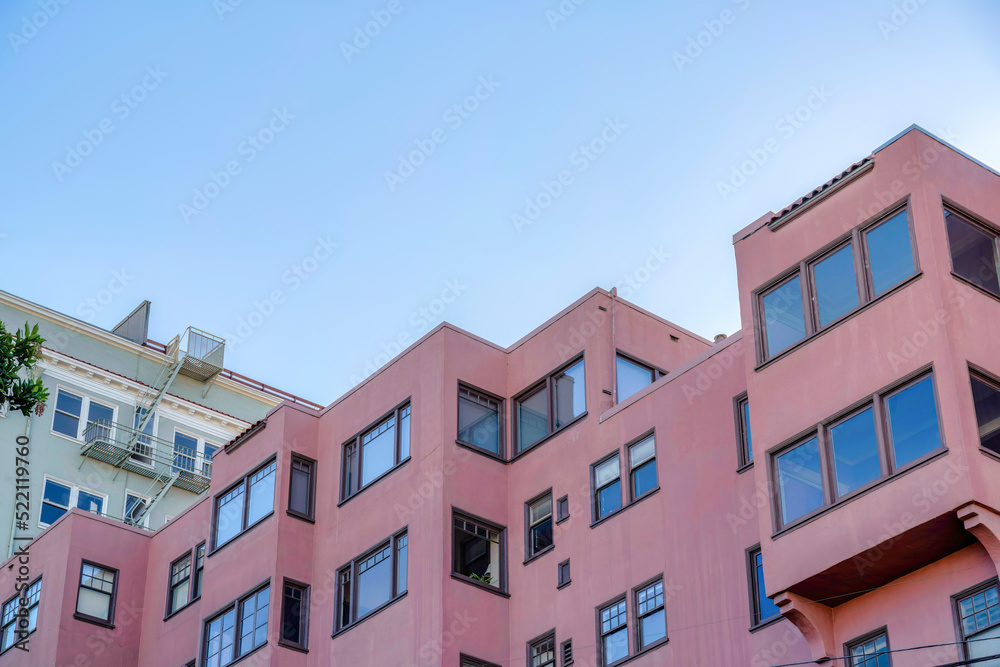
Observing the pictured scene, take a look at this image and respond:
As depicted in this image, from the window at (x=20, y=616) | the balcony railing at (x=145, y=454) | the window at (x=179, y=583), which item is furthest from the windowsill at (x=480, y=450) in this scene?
the balcony railing at (x=145, y=454)

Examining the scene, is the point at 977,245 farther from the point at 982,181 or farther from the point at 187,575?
the point at 187,575

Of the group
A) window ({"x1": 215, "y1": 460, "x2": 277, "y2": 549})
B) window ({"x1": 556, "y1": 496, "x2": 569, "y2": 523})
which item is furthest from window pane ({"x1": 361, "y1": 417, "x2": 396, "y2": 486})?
window ({"x1": 556, "y1": 496, "x2": 569, "y2": 523})

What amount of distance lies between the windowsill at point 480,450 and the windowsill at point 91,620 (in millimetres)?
13911

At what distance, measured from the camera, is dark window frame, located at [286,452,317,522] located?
3772cm

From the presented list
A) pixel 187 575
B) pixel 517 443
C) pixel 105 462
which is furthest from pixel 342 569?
pixel 105 462

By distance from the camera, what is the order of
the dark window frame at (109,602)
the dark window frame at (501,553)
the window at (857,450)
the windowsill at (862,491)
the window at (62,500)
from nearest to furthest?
the windowsill at (862,491) → the window at (857,450) → the dark window frame at (501,553) → the dark window frame at (109,602) → the window at (62,500)

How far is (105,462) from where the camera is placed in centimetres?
5734

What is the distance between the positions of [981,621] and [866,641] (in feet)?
7.60

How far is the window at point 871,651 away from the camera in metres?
25.8

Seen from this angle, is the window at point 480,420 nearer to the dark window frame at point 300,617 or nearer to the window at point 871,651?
the dark window frame at point 300,617

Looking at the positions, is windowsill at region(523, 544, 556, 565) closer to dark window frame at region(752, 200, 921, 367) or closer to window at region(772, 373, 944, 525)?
dark window frame at region(752, 200, 921, 367)

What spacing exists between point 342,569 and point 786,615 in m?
12.7

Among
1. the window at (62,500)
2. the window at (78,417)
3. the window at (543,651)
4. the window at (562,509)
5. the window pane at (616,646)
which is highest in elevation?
the window at (78,417)

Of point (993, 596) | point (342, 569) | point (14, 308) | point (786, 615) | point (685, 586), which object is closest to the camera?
point (993, 596)
